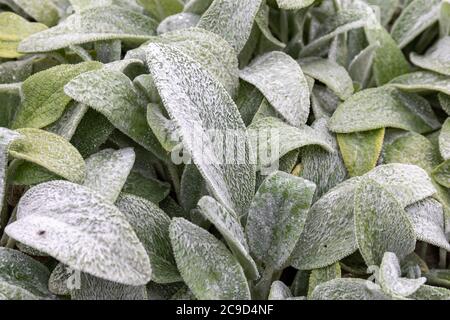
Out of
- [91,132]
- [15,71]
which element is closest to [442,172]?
[91,132]

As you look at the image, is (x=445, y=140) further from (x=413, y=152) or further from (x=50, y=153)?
(x=50, y=153)

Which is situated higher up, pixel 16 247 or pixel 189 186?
pixel 189 186

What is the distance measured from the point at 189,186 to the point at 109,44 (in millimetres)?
421

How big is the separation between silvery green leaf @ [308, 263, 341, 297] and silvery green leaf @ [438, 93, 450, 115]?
0.53 metres

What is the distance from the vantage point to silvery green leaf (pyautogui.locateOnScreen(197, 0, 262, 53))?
1.36m

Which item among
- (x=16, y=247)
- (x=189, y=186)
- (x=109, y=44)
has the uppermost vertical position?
(x=109, y=44)

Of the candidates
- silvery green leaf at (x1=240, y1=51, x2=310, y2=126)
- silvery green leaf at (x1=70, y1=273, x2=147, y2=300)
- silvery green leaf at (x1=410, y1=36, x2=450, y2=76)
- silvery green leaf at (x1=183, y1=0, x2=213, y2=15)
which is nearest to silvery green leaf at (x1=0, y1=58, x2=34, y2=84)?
silvery green leaf at (x1=183, y1=0, x2=213, y2=15)

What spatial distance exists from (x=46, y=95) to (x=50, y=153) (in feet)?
0.57

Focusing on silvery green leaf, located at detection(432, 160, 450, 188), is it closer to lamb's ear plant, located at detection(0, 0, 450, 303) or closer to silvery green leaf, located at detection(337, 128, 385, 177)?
lamb's ear plant, located at detection(0, 0, 450, 303)

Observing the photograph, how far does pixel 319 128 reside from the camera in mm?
1335

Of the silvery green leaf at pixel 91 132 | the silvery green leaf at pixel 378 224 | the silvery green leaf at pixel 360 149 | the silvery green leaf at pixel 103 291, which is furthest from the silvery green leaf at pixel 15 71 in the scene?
the silvery green leaf at pixel 378 224
